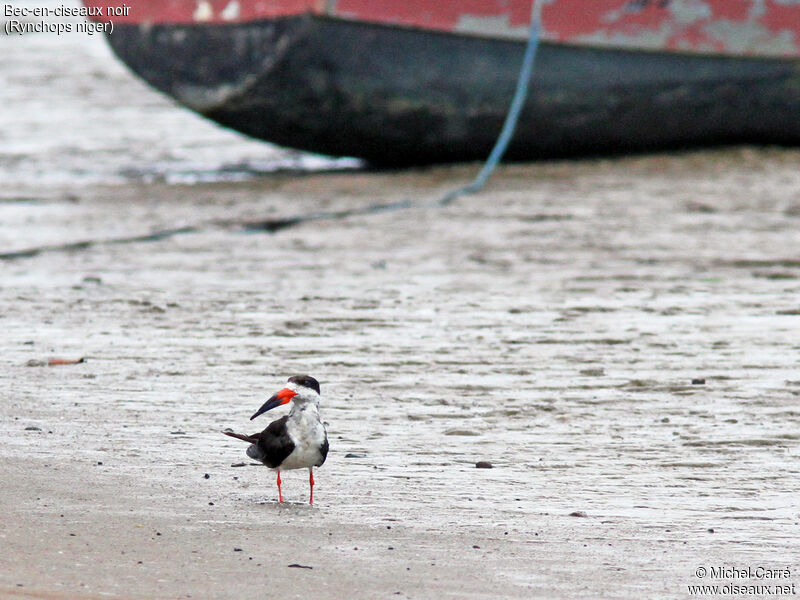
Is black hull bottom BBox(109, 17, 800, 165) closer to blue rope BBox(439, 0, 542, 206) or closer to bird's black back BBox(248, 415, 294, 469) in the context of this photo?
blue rope BBox(439, 0, 542, 206)

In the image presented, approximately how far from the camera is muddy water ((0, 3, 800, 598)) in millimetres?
3020

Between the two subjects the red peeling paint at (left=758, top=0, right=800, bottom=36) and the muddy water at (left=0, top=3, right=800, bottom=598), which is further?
the red peeling paint at (left=758, top=0, right=800, bottom=36)

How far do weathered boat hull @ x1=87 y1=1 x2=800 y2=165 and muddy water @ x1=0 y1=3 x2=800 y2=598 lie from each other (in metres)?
0.70

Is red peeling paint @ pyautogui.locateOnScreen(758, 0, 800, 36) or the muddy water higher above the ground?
red peeling paint @ pyautogui.locateOnScreen(758, 0, 800, 36)

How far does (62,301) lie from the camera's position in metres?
5.50

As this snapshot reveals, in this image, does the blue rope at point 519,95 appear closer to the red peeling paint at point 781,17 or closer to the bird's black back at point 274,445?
the red peeling paint at point 781,17

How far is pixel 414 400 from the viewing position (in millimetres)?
4152

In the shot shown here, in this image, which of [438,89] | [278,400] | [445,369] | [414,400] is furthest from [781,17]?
[278,400]

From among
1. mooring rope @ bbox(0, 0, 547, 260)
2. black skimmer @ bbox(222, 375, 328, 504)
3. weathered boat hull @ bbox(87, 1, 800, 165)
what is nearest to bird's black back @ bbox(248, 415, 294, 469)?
black skimmer @ bbox(222, 375, 328, 504)

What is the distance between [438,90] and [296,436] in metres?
6.37

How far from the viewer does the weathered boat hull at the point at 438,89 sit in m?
8.87

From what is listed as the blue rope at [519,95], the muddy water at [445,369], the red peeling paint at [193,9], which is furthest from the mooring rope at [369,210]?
the red peeling paint at [193,9]

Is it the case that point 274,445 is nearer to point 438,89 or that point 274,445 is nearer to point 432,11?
point 432,11

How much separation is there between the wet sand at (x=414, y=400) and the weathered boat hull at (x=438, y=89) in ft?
5.08
